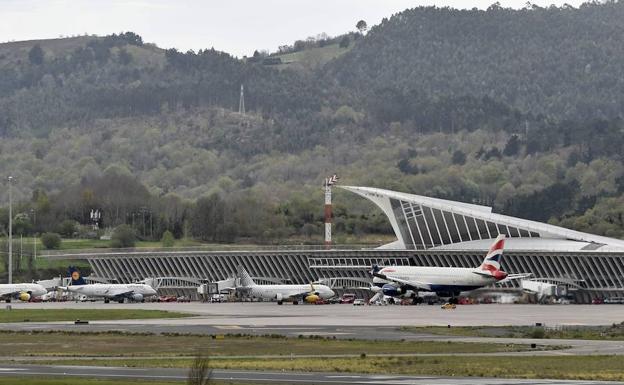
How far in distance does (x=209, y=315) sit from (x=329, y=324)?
22293 millimetres

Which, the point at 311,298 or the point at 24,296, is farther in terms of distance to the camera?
the point at 24,296

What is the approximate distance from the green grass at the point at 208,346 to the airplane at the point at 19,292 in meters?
84.7

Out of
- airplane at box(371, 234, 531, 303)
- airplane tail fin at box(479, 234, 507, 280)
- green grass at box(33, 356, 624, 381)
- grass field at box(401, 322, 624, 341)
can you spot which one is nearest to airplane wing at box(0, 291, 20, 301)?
airplane at box(371, 234, 531, 303)

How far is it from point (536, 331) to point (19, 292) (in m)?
100.0

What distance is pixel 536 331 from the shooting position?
97062 mm


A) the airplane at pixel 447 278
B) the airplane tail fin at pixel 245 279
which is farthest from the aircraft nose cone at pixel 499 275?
the airplane tail fin at pixel 245 279

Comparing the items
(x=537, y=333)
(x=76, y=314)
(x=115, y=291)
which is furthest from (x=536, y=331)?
(x=115, y=291)

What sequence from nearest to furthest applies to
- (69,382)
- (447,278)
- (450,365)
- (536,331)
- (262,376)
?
1. (69,382)
2. (262,376)
3. (450,365)
4. (536,331)
5. (447,278)

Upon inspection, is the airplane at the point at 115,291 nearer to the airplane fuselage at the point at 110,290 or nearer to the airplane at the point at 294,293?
the airplane fuselage at the point at 110,290

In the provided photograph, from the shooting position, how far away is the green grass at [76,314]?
130 metres

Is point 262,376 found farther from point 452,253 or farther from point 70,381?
point 452,253

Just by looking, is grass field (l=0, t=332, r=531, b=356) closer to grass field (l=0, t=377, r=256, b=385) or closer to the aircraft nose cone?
grass field (l=0, t=377, r=256, b=385)

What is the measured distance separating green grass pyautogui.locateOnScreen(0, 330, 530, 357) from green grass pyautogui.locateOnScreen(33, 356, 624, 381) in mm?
5049

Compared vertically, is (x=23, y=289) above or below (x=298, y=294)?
below
